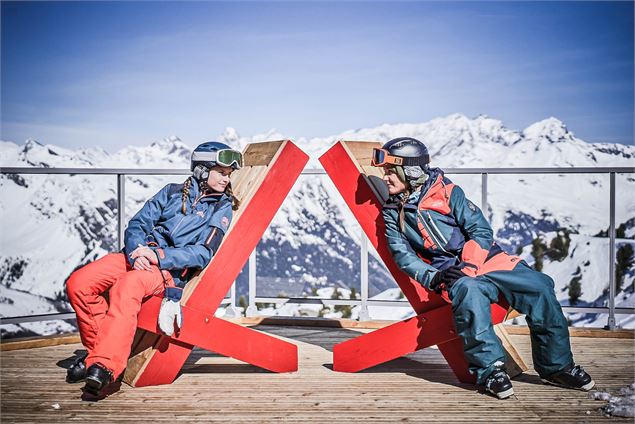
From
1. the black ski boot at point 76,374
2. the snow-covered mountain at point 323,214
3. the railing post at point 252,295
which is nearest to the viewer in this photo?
the black ski boot at point 76,374

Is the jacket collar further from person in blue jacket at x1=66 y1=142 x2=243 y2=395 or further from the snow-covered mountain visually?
the snow-covered mountain

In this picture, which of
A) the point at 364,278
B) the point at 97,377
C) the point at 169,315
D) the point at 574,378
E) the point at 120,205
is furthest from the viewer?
the point at 364,278

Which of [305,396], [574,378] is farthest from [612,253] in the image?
[305,396]

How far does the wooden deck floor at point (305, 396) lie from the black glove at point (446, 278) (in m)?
0.54

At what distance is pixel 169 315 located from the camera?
12.1 feet

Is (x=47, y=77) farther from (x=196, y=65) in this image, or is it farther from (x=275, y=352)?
(x=275, y=352)

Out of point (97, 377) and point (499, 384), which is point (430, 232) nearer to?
point (499, 384)

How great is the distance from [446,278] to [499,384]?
0.57m

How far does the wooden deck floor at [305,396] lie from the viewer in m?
3.36

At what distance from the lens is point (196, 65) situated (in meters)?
89.4

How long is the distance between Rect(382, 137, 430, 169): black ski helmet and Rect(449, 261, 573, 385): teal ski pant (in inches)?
27.3

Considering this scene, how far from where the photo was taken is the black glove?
12.2ft

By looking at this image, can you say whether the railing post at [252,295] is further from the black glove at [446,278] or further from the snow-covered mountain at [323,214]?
the black glove at [446,278]

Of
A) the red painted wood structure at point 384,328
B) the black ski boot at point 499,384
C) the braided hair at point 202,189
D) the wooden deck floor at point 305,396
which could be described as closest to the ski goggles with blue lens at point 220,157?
the braided hair at point 202,189
